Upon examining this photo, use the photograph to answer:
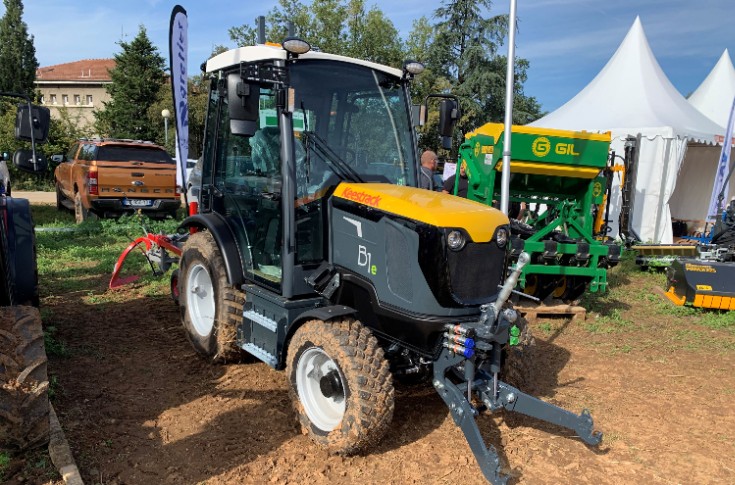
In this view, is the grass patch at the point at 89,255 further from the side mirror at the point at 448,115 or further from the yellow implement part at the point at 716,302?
the yellow implement part at the point at 716,302

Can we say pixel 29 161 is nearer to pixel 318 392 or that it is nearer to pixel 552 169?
pixel 318 392

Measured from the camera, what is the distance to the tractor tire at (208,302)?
4.47 metres

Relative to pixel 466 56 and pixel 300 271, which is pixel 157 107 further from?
pixel 300 271

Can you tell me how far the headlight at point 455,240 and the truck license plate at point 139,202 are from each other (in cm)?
1039

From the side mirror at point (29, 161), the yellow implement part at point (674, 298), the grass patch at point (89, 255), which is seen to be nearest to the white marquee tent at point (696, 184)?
the yellow implement part at point (674, 298)

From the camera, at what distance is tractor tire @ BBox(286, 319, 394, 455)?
3211 mm

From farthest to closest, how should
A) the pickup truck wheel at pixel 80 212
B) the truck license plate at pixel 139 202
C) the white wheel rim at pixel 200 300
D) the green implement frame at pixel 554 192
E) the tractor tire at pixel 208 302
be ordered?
the pickup truck wheel at pixel 80 212
the truck license plate at pixel 139 202
the green implement frame at pixel 554 192
the white wheel rim at pixel 200 300
the tractor tire at pixel 208 302

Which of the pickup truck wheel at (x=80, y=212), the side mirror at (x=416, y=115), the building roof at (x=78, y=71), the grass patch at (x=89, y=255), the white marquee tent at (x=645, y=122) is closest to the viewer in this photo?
the side mirror at (x=416, y=115)

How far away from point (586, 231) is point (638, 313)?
51.0 inches

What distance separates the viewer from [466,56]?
28297 mm

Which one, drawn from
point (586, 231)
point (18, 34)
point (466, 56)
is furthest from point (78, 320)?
point (18, 34)

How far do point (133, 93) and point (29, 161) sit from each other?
2983 centimetres

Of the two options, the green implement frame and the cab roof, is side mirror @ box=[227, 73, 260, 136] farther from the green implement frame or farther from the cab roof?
the green implement frame

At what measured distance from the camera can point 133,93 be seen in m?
30.7
